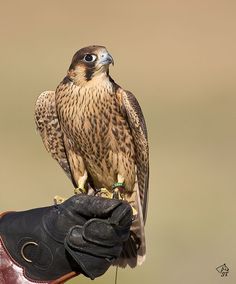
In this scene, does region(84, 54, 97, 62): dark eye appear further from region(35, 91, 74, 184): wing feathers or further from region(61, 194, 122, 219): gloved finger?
region(61, 194, 122, 219): gloved finger

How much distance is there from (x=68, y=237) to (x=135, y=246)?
1.43 meters

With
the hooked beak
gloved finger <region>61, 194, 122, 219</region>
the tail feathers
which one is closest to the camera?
gloved finger <region>61, 194, 122, 219</region>

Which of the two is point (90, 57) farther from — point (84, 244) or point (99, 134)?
point (84, 244)

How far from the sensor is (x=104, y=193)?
4.81 m

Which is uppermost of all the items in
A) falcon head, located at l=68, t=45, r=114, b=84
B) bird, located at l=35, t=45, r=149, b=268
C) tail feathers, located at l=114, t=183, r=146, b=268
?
falcon head, located at l=68, t=45, r=114, b=84

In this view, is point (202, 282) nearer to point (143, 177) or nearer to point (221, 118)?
point (143, 177)

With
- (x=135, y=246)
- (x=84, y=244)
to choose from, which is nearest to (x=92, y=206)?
(x=84, y=244)

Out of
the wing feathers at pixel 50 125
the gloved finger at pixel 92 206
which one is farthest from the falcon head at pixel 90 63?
the gloved finger at pixel 92 206

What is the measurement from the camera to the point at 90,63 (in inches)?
181

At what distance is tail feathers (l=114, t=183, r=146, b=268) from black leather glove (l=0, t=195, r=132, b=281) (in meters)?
1.27

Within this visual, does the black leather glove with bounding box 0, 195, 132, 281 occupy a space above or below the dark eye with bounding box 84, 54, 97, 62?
below

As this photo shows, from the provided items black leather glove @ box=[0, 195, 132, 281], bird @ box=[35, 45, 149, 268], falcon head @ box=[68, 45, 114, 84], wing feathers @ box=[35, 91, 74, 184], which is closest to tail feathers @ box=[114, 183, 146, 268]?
bird @ box=[35, 45, 149, 268]

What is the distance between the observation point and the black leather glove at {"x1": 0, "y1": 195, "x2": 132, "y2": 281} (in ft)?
11.2

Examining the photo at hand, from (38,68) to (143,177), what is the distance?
2.29 m
